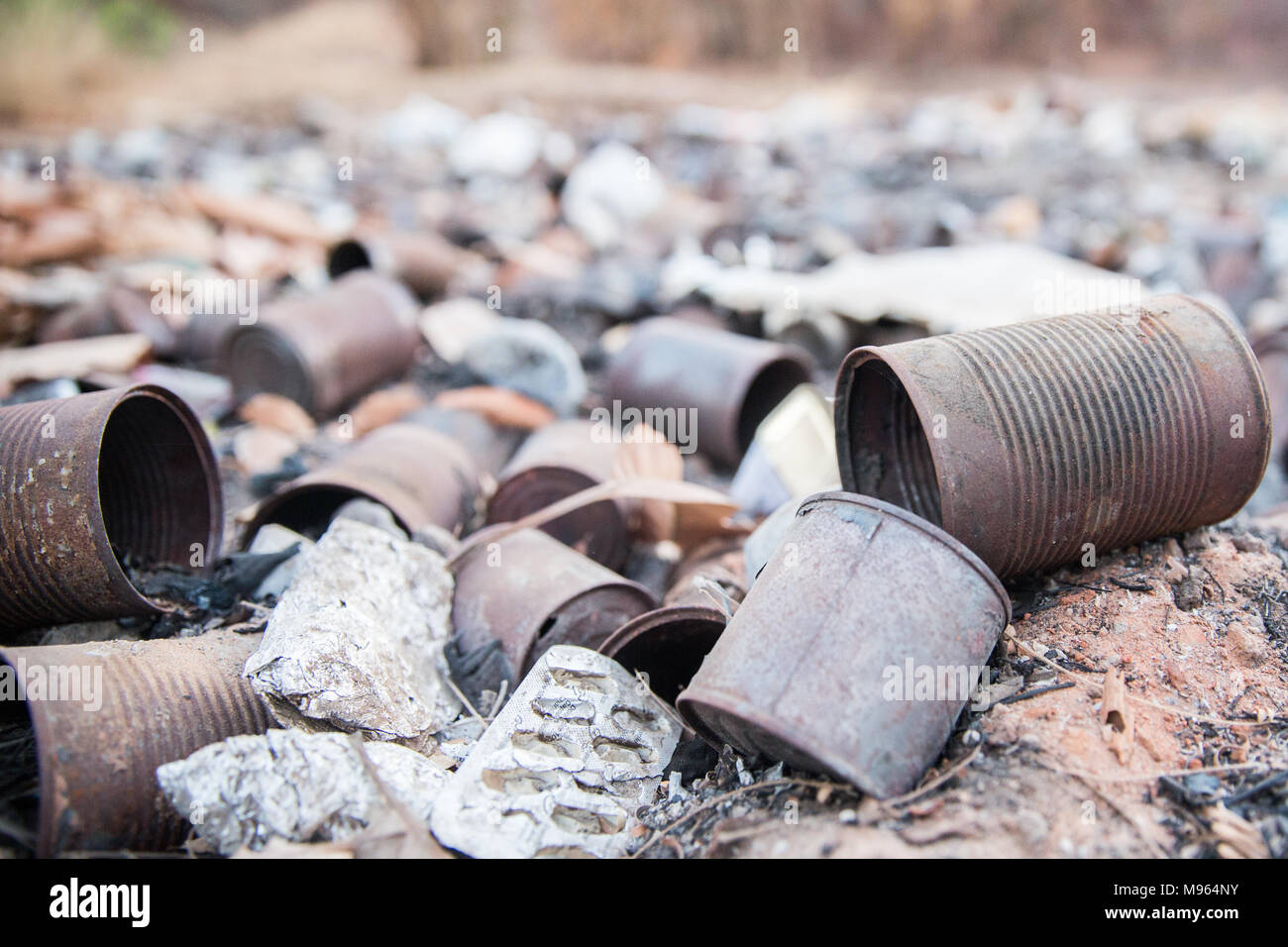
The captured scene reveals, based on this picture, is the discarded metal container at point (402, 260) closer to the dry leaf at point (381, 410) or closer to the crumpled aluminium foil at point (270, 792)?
the dry leaf at point (381, 410)

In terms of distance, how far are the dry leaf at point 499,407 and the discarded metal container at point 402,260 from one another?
6.77 feet

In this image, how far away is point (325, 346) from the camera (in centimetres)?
520

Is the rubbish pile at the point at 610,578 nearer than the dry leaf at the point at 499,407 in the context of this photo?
Yes

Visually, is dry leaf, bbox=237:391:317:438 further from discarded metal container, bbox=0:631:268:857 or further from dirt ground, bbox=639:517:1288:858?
dirt ground, bbox=639:517:1288:858

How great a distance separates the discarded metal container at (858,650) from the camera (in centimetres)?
208

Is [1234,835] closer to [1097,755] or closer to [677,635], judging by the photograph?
[1097,755]

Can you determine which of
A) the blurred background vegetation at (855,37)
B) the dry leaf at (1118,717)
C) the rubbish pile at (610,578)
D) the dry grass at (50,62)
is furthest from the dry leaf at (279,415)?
the blurred background vegetation at (855,37)

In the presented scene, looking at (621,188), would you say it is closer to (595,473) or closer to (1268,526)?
(595,473)

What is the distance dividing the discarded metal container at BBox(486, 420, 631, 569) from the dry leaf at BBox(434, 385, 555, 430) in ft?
2.74

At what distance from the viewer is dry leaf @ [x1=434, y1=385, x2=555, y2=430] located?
478 cm

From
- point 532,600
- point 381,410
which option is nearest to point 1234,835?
point 532,600

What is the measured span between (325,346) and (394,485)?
6.06 ft
